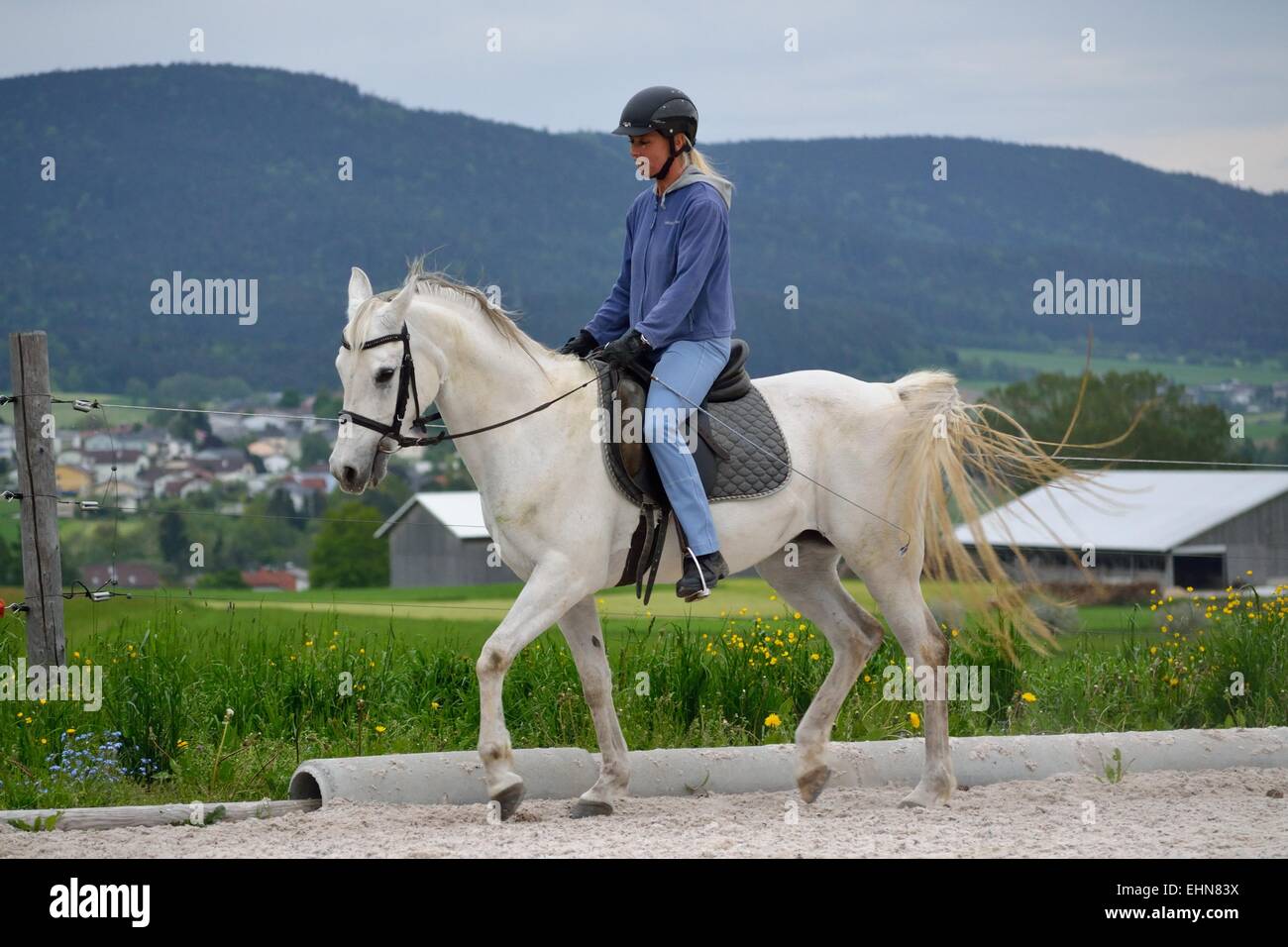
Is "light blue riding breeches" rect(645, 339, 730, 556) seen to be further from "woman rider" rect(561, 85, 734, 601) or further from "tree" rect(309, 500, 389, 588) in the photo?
"tree" rect(309, 500, 389, 588)

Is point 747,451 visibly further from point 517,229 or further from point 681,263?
point 517,229

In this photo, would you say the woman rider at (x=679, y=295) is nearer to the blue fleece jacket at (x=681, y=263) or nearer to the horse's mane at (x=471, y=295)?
A: the blue fleece jacket at (x=681, y=263)

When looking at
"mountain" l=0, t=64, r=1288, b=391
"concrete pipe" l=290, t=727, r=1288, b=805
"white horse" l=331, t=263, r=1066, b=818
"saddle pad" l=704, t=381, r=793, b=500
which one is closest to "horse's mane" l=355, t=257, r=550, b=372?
"white horse" l=331, t=263, r=1066, b=818

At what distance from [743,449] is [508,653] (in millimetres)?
1550

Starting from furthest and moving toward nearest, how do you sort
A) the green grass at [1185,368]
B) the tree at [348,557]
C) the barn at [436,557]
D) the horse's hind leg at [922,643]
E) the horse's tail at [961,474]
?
the green grass at [1185,368] < the tree at [348,557] < the barn at [436,557] < the horse's tail at [961,474] < the horse's hind leg at [922,643]

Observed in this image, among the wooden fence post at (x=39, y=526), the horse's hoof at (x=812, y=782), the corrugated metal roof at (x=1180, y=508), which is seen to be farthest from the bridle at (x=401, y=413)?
the corrugated metal roof at (x=1180, y=508)

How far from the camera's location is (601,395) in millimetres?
6547

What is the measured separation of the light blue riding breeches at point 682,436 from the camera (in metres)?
6.37

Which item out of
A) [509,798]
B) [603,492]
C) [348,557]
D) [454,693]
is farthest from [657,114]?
[348,557]

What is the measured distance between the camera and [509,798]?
6.07 meters

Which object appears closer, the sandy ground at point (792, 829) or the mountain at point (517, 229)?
the sandy ground at point (792, 829)

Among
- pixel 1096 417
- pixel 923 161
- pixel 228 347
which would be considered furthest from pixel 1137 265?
pixel 228 347

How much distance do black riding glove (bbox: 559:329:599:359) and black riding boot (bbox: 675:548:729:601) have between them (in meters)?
1.14

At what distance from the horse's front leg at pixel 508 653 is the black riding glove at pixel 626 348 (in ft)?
3.24
